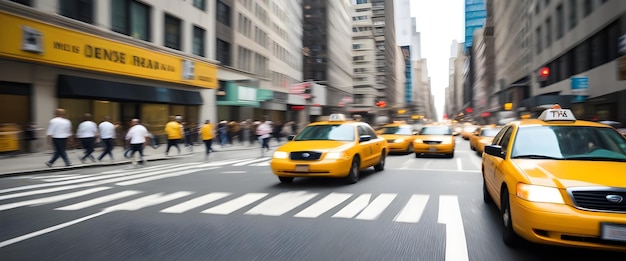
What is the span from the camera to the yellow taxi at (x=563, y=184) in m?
3.66

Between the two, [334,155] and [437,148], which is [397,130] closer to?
[437,148]

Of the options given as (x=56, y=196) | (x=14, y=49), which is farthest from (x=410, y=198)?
(x=14, y=49)

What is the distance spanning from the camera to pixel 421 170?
12406 mm

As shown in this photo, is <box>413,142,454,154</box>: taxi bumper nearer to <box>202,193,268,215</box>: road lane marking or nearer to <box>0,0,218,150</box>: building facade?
<box>202,193,268,215</box>: road lane marking

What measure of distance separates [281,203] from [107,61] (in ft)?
52.7

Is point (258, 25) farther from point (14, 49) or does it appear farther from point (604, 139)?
point (604, 139)

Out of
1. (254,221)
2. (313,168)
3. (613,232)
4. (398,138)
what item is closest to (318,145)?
(313,168)

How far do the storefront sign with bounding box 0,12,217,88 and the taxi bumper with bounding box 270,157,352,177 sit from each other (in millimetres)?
12408

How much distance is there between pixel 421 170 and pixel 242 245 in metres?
8.74

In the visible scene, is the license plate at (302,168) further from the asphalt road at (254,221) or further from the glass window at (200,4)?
the glass window at (200,4)

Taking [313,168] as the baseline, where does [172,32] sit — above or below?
above

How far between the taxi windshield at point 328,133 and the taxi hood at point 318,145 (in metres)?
0.30

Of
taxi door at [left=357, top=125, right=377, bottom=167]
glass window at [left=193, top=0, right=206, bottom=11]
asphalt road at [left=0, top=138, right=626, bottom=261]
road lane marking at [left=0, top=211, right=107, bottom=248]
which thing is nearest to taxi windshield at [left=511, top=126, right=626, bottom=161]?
asphalt road at [left=0, top=138, right=626, bottom=261]

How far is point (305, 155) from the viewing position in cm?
890
